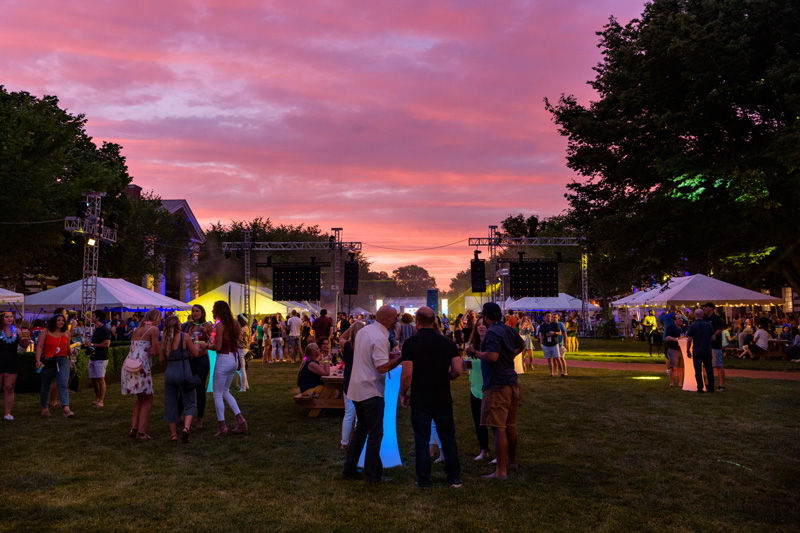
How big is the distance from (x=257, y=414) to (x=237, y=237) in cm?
5443

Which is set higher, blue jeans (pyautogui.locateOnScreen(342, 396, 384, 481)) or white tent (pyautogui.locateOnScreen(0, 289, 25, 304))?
white tent (pyautogui.locateOnScreen(0, 289, 25, 304))

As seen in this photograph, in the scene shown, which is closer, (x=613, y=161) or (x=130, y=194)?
(x=613, y=161)

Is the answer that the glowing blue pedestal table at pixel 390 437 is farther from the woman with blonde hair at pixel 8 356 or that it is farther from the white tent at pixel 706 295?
the white tent at pixel 706 295

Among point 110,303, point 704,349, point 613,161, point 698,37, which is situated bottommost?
point 704,349

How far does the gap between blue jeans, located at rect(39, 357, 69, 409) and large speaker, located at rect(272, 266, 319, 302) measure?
23275 millimetres

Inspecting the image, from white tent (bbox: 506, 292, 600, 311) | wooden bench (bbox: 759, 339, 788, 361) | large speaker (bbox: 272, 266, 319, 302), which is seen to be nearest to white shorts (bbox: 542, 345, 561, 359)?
wooden bench (bbox: 759, 339, 788, 361)

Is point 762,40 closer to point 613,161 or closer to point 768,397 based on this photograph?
point 613,161

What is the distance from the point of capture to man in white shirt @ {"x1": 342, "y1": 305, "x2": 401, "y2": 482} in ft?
21.7

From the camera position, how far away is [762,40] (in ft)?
70.1

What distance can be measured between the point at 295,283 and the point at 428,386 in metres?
28.8

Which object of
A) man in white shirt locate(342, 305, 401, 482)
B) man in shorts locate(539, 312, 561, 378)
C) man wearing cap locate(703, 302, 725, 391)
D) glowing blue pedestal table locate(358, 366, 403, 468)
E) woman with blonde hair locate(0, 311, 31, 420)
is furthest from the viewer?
man in shorts locate(539, 312, 561, 378)

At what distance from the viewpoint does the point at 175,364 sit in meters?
8.92

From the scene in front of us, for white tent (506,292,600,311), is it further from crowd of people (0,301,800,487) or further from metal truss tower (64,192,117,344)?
crowd of people (0,301,800,487)

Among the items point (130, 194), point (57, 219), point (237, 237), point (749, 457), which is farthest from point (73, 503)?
point (237, 237)
